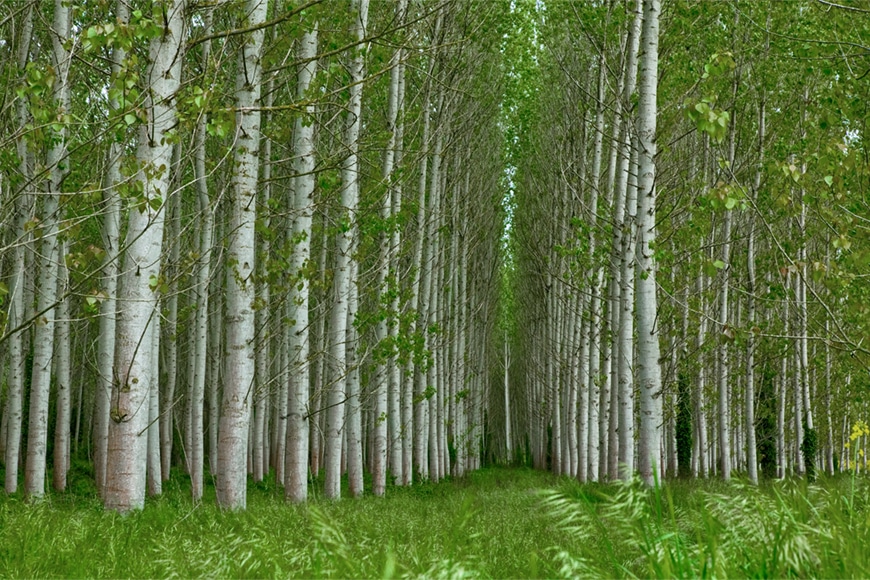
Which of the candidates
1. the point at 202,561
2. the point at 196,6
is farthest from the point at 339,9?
the point at 202,561

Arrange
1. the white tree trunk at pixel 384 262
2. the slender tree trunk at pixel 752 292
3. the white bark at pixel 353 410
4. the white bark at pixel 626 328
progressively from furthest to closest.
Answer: the slender tree trunk at pixel 752 292 → the white tree trunk at pixel 384 262 → the white bark at pixel 353 410 → the white bark at pixel 626 328

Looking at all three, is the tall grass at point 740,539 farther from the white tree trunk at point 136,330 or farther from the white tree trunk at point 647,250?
the white tree trunk at point 647,250

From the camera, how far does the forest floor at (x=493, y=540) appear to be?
265 cm

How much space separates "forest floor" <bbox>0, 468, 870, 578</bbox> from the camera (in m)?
2.65

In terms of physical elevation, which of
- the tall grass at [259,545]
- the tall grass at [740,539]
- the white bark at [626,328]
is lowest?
the tall grass at [259,545]

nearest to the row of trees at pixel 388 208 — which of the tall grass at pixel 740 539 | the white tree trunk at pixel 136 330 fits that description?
the white tree trunk at pixel 136 330

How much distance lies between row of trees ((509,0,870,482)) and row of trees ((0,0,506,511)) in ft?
8.85

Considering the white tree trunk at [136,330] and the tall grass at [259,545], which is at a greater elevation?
the white tree trunk at [136,330]

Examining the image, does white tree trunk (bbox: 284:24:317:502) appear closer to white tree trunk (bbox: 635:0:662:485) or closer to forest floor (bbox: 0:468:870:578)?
forest floor (bbox: 0:468:870:578)

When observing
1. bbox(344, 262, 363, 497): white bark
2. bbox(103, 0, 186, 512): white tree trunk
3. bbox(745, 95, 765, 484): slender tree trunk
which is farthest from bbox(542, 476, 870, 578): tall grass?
bbox(745, 95, 765, 484): slender tree trunk

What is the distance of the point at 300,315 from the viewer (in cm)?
1026

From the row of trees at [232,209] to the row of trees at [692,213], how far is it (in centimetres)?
270

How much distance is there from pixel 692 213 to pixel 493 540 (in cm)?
1062

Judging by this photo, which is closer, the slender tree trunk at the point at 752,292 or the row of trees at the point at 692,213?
the row of trees at the point at 692,213
